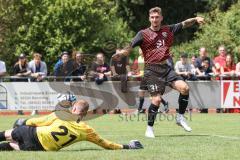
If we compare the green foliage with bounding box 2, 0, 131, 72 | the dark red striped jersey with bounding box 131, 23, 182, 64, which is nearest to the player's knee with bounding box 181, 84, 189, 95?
the dark red striped jersey with bounding box 131, 23, 182, 64

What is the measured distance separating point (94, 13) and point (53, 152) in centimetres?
2955

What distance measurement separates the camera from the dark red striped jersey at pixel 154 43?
1269 cm

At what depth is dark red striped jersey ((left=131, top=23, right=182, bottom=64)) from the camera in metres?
12.7

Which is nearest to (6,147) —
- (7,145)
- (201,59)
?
(7,145)

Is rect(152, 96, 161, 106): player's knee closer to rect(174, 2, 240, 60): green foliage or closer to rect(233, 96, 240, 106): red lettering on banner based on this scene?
rect(233, 96, 240, 106): red lettering on banner

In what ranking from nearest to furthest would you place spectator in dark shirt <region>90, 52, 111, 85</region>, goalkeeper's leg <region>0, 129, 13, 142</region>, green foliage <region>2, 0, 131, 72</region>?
1. goalkeeper's leg <region>0, 129, 13, 142</region>
2. spectator in dark shirt <region>90, 52, 111, 85</region>
3. green foliage <region>2, 0, 131, 72</region>

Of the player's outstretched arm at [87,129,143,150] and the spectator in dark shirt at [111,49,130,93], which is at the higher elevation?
the spectator in dark shirt at [111,49,130,93]

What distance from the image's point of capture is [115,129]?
49.7 ft

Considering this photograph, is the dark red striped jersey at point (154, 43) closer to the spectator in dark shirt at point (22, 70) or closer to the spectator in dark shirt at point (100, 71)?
the spectator in dark shirt at point (100, 71)

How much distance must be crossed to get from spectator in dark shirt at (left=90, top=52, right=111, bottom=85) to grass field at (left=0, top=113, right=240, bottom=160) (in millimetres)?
5044

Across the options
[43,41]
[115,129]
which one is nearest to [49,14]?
[43,41]

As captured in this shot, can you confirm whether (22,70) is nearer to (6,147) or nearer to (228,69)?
(228,69)

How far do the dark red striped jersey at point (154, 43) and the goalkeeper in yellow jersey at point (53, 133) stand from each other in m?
2.96

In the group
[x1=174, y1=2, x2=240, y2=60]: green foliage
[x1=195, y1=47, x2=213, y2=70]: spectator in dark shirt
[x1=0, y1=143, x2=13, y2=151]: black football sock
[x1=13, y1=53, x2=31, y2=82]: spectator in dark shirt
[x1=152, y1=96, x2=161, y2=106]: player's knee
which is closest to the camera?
[x1=0, y1=143, x2=13, y2=151]: black football sock
